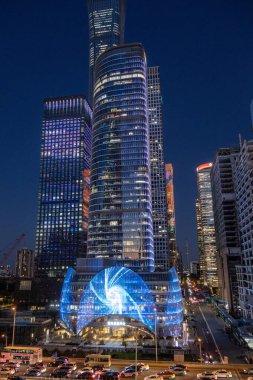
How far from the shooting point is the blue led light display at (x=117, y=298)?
109562mm

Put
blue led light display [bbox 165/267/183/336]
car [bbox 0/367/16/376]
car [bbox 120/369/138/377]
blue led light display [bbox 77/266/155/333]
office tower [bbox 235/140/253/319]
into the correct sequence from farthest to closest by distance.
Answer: office tower [bbox 235/140/253/319], blue led light display [bbox 77/266/155/333], blue led light display [bbox 165/267/183/336], car [bbox 0/367/16/376], car [bbox 120/369/138/377]

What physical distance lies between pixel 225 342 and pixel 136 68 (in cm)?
14617

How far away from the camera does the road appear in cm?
7875

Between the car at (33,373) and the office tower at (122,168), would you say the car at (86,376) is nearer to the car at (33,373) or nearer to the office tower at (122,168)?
the car at (33,373)

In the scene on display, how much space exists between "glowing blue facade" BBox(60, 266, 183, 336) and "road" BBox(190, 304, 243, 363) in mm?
10472

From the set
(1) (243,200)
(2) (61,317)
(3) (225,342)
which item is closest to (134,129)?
(1) (243,200)

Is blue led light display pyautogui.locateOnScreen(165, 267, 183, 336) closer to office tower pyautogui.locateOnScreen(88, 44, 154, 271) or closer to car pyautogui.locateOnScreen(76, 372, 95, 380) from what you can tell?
office tower pyautogui.locateOnScreen(88, 44, 154, 271)

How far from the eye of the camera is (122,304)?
11088 cm

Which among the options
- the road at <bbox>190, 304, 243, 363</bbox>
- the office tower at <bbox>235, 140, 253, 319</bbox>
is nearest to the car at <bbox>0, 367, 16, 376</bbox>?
the road at <bbox>190, 304, 243, 363</bbox>

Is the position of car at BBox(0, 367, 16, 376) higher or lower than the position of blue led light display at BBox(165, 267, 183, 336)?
lower

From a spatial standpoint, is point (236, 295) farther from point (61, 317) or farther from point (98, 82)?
point (98, 82)

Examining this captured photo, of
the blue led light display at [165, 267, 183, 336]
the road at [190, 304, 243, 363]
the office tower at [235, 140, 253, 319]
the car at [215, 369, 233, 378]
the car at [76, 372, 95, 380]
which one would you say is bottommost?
the road at [190, 304, 243, 363]

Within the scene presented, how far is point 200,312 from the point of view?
156 meters

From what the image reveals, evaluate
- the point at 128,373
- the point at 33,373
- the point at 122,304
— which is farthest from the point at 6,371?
the point at 122,304
